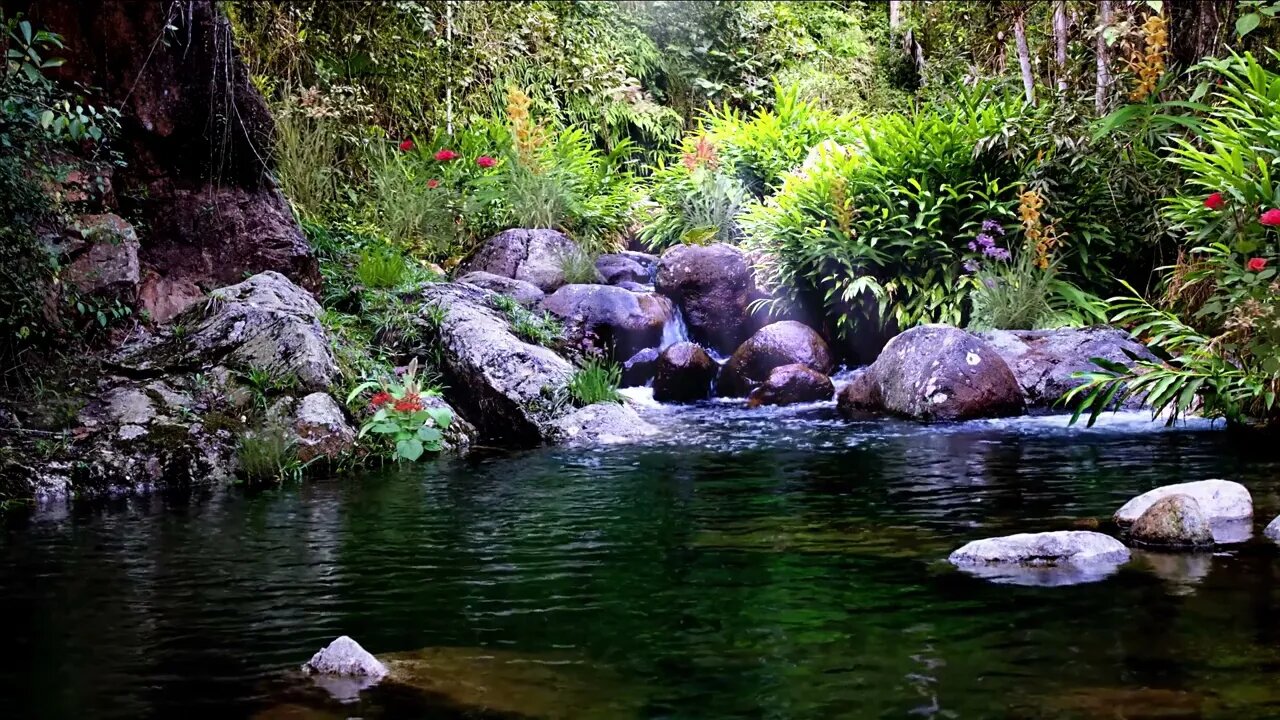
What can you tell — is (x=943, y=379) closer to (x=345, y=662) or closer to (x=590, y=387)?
(x=590, y=387)

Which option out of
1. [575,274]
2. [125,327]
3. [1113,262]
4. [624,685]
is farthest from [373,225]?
[624,685]

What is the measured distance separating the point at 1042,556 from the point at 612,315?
7.48 m

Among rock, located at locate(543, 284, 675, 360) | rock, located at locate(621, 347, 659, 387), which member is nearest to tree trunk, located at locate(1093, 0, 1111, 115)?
rock, located at locate(543, 284, 675, 360)

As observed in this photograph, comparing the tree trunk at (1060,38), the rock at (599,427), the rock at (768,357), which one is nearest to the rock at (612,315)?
the rock at (768,357)

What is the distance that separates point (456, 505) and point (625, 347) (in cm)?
543

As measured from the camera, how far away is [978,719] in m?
2.68

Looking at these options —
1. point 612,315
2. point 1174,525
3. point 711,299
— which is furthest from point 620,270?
point 1174,525

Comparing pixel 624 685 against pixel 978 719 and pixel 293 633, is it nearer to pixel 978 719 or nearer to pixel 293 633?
pixel 978 719

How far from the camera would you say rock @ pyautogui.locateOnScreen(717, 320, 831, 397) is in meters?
11.0

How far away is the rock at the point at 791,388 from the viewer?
1035 centimetres

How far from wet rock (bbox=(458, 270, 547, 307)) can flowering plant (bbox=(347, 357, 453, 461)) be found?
9.53ft

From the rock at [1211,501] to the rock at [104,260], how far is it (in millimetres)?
7015

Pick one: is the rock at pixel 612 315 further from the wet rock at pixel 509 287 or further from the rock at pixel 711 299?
the rock at pixel 711 299

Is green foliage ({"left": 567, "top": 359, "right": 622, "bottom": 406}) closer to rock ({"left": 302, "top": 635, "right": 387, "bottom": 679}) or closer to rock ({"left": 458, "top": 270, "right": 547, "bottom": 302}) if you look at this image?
rock ({"left": 458, "top": 270, "right": 547, "bottom": 302})
